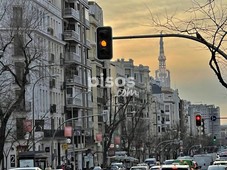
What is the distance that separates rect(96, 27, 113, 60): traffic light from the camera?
75.1 ft

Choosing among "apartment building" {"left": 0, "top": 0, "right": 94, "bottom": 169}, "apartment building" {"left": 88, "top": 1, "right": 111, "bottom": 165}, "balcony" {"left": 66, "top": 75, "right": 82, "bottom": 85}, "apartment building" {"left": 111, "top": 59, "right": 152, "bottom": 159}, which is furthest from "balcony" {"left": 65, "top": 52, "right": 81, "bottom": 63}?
"apartment building" {"left": 111, "top": 59, "right": 152, "bottom": 159}

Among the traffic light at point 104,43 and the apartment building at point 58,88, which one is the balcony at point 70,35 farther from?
the traffic light at point 104,43

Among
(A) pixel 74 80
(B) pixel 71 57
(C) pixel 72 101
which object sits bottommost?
(C) pixel 72 101

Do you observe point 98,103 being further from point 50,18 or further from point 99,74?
point 50,18

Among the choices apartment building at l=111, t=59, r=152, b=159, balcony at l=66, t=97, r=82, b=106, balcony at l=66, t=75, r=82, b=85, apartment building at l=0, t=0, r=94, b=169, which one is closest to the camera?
apartment building at l=0, t=0, r=94, b=169

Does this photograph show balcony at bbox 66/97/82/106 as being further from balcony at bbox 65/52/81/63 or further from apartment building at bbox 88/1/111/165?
apartment building at bbox 88/1/111/165

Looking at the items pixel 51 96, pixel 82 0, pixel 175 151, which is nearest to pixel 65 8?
pixel 82 0

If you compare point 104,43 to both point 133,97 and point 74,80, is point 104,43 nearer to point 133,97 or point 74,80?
point 74,80

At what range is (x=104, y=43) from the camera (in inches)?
904

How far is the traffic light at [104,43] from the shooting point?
901 inches

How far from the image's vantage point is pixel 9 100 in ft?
174

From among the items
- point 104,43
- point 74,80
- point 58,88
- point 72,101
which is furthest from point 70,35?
point 104,43

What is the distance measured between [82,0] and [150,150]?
51.6m

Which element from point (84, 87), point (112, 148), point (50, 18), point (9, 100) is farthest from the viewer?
point (112, 148)
